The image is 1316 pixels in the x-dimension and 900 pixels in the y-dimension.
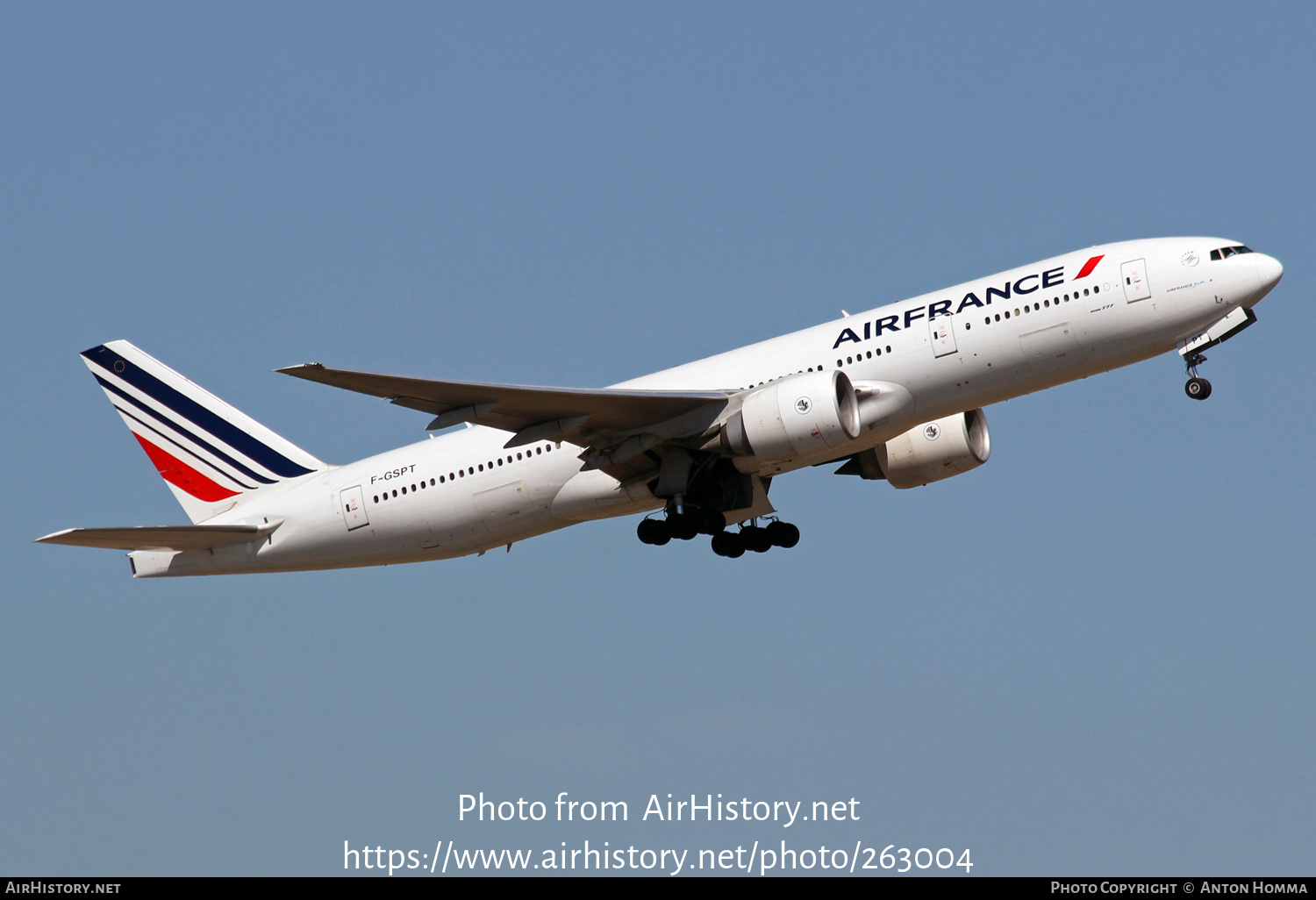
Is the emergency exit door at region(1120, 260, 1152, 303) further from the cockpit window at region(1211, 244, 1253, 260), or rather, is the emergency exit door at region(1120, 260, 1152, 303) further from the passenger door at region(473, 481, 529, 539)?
the passenger door at region(473, 481, 529, 539)

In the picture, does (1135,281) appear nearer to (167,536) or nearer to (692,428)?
(692,428)

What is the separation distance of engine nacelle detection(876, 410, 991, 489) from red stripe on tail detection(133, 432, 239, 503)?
53.4ft

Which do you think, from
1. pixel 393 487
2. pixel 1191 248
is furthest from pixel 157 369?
pixel 1191 248

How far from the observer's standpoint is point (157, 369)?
130ft

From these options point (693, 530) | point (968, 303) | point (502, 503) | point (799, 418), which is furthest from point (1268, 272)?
point (502, 503)

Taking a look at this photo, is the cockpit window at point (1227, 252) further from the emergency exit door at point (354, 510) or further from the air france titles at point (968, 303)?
the emergency exit door at point (354, 510)

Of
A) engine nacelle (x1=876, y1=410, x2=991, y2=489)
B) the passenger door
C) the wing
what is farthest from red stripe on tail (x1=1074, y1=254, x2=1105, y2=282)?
the passenger door

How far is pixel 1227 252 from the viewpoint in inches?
1224

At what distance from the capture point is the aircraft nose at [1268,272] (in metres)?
30.8

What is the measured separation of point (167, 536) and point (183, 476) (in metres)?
3.69

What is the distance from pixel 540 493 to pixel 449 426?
475 cm

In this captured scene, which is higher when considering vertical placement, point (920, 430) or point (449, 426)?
point (920, 430)

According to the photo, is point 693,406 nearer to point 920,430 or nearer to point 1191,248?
point 920,430

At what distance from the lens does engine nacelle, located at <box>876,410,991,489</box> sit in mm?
36062
